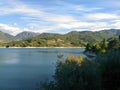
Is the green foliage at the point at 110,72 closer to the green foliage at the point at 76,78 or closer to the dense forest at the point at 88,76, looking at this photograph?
the dense forest at the point at 88,76

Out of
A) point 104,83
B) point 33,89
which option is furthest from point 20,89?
point 104,83

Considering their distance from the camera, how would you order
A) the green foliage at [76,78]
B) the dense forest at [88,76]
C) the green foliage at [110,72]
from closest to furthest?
the green foliage at [76,78] → the dense forest at [88,76] → the green foliage at [110,72]

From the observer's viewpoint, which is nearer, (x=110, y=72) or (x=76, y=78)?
(x=76, y=78)

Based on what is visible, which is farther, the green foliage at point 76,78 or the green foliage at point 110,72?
the green foliage at point 110,72

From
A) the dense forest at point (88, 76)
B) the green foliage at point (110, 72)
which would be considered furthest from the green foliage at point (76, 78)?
the green foliage at point (110, 72)

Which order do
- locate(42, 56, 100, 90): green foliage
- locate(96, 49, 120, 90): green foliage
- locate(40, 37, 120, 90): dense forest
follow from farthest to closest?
locate(96, 49, 120, 90): green foliage, locate(40, 37, 120, 90): dense forest, locate(42, 56, 100, 90): green foliage

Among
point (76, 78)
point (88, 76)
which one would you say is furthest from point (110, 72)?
point (76, 78)

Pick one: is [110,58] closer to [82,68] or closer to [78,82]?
[82,68]

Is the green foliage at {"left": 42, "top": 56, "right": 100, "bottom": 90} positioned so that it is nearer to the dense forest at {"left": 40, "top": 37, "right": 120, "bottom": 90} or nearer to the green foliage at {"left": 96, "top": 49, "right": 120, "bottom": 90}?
the dense forest at {"left": 40, "top": 37, "right": 120, "bottom": 90}

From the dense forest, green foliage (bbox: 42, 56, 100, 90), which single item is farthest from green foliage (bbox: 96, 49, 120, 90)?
green foliage (bbox: 42, 56, 100, 90)

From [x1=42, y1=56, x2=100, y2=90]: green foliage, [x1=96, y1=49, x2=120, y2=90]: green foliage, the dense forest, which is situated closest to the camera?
[x1=42, y1=56, x2=100, y2=90]: green foliage

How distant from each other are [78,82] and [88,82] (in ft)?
4.67

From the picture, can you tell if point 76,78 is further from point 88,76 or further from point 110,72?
point 110,72

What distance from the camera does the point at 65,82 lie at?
27.4 metres
